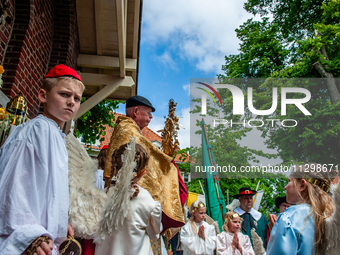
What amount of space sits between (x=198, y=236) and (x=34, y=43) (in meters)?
4.45

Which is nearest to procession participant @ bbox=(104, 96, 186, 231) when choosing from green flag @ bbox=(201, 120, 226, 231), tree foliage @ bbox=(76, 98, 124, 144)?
green flag @ bbox=(201, 120, 226, 231)

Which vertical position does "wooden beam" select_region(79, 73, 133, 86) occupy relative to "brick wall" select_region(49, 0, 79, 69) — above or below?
below

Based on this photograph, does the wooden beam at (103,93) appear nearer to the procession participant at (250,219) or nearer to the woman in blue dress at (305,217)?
the procession participant at (250,219)

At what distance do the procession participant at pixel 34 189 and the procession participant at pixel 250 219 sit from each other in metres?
4.92

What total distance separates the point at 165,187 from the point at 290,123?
36.9 feet

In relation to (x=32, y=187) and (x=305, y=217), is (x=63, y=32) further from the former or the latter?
(x=305, y=217)

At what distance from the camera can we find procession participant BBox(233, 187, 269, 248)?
18.0 ft

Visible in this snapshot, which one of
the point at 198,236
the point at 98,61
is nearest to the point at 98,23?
the point at 98,61

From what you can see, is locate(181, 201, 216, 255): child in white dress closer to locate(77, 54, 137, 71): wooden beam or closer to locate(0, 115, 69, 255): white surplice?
locate(77, 54, 137, 71): wooden beam

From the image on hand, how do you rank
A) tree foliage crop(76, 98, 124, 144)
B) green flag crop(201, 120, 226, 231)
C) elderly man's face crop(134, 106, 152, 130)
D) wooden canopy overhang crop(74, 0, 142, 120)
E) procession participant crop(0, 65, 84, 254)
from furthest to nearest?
tree foliage crop(76, 98, 124, 144), green flag crop(201, 120, 226, 231), wooden canopy overhang crop(74, 0, 142, 120), elderly man's face crop(134, 106, 152, 130), procession participant crop(0, 65, 84, 254)

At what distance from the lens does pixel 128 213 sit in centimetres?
204

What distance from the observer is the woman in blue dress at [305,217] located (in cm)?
219

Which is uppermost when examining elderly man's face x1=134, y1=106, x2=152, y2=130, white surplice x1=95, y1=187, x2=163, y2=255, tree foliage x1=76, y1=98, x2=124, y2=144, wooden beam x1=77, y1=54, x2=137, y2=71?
wooden beam x1=77, y1=54, x2=137, y2=71

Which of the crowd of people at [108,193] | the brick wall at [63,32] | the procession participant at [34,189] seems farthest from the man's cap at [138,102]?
the brick wall at [63,32]
